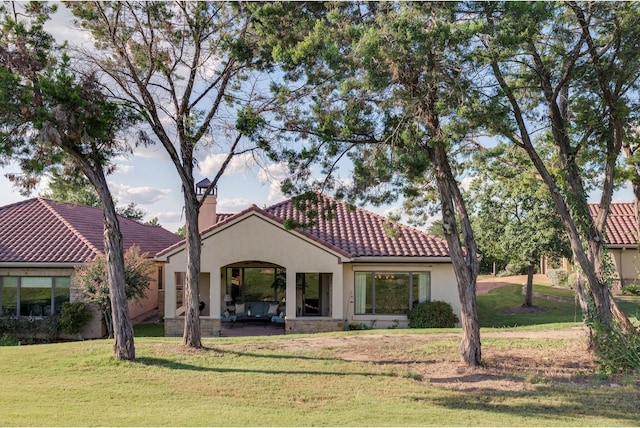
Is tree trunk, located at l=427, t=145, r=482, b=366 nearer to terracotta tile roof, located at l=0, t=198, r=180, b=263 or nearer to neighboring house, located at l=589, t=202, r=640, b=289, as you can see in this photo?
terracotta tile roof, located at l=0, t=198, r=180, b=263

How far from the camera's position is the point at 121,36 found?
12.9 meters

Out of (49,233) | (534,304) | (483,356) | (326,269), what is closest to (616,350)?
(483,356)

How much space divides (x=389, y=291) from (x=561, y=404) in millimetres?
11116

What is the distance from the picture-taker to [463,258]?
11156 mm

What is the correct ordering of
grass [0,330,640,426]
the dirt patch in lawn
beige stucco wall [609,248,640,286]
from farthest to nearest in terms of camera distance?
beige stucco wall [609,248,640,286], the dirt patch in lawn, grass [0,330,640,426]

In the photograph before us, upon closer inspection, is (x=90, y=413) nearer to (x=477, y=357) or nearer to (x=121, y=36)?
(x=477, y=357)

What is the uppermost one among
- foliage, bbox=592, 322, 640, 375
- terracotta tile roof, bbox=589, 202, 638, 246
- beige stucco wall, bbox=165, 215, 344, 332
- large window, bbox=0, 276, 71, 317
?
terracotta tile roof, bbox=589, 202, 638, 246

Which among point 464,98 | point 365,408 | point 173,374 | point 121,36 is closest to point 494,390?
point 365,408

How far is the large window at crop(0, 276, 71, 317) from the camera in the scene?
60.4 ft

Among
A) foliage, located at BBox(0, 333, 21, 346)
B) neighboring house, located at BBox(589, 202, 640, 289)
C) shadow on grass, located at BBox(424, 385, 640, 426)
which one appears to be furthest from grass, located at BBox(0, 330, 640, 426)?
neighboring house, located at BBox(589, 202, 640, 289)

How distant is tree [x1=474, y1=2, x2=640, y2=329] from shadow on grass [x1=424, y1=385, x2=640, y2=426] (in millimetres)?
3027

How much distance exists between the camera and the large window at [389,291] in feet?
62.7

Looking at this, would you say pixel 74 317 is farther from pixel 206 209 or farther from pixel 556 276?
pixel 556 276

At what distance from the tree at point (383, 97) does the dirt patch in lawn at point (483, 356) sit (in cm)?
90
